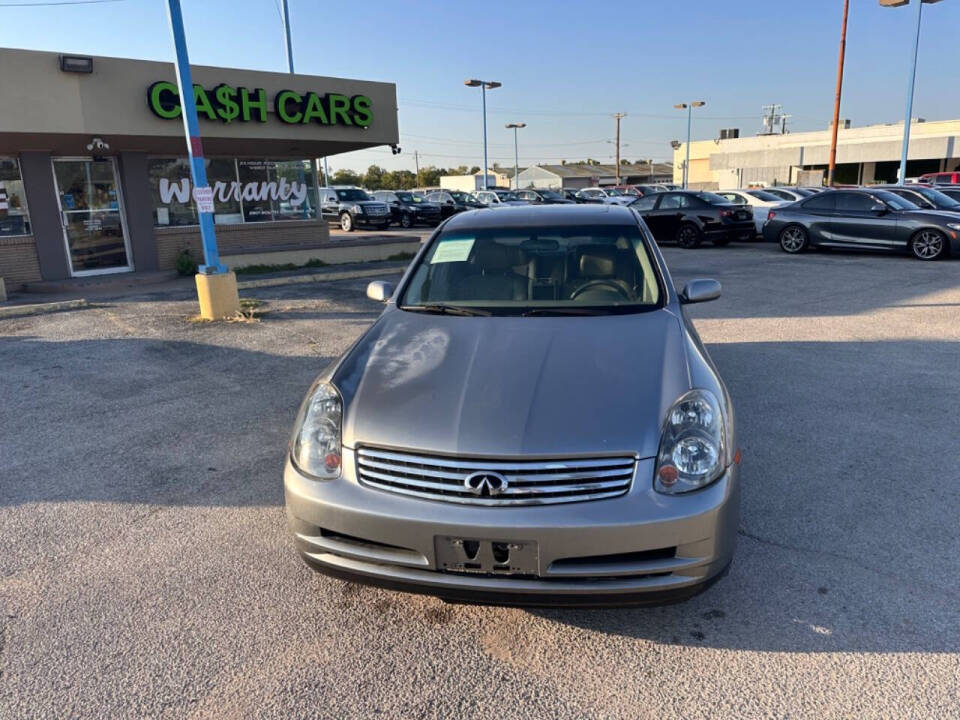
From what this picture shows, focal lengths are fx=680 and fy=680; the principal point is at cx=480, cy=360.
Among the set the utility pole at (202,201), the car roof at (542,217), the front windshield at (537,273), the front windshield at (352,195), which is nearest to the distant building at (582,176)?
the front windshield at (352,195)

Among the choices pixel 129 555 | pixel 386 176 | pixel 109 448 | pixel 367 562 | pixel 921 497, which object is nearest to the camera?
pixel 367 562

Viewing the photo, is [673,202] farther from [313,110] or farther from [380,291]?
[380,291]

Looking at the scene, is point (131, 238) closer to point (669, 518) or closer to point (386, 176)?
point (669, 518)

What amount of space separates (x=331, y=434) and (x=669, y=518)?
4.70ft

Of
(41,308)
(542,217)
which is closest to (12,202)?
(41,308)

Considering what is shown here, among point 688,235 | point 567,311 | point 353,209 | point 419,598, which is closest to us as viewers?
point 419,598

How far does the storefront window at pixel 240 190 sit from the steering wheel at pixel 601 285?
41.2 ft

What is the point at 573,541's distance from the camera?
2.48m

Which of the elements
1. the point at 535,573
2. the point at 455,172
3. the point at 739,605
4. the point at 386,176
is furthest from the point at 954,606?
the point at 455,172

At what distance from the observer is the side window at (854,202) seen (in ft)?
49.2

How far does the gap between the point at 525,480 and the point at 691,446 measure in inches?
27.3

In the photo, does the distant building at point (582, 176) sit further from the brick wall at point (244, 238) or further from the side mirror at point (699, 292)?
the side mirror at point (699, 292)

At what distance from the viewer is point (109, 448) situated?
16.6 feet

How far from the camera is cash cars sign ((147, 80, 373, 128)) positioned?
12.1 metres
